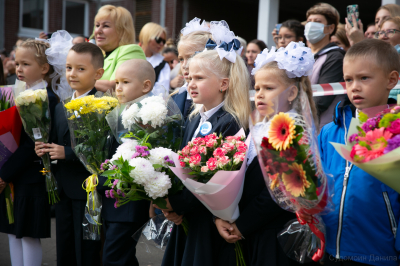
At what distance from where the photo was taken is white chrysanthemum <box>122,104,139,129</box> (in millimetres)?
2990

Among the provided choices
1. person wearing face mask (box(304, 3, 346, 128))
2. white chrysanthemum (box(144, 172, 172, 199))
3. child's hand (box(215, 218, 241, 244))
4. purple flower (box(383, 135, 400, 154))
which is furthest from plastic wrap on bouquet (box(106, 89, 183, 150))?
person wearing face mask (box(304, 3, 346, 128))

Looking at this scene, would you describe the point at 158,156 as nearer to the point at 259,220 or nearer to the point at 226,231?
the point at 226,231

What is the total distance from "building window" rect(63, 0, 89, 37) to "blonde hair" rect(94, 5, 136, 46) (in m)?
14.9

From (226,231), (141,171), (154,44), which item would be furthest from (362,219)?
(154,44)

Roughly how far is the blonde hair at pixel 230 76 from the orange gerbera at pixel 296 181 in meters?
0.97

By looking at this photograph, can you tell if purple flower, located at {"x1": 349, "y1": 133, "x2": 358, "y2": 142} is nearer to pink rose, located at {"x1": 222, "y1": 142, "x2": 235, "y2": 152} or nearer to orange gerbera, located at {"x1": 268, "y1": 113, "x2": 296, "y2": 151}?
orange gerbera, located at {"x1": 268, "y1": 113, "x2": 296, "y2": 151}

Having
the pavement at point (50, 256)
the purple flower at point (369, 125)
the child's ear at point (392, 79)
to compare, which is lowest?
the pavement at point (50, 256)

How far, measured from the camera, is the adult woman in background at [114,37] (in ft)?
14.8

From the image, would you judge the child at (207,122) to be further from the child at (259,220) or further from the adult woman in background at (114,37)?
the adult woman in background at (114,37)

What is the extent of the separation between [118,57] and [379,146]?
3256 millimetres

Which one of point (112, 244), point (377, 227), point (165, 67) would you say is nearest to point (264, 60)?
point (377, 227)

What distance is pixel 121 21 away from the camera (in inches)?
189

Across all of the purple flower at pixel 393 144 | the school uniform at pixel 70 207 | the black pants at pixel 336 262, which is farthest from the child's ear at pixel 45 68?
the purple flower at pixel 393 144

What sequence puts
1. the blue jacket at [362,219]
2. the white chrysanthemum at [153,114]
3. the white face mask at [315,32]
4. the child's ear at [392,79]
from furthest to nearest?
the white face mask at [315,32] < the white chrysanthemum at [153,114] < the child's ear at [392,79] < the blue jacket at [362,219]
